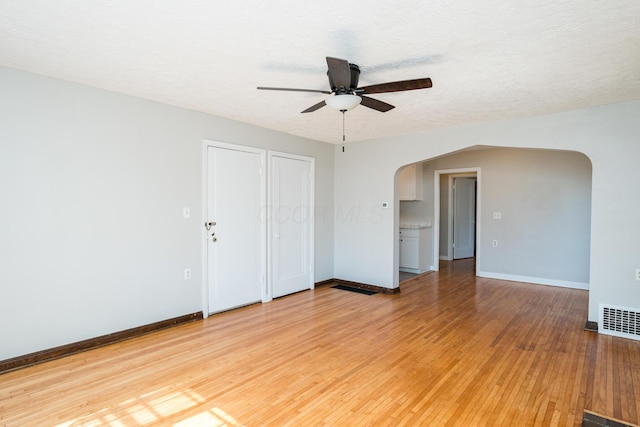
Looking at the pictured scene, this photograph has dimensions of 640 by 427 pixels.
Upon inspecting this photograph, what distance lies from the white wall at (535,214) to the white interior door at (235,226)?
14.2 feet

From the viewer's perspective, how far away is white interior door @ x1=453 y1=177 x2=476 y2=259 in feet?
27.5

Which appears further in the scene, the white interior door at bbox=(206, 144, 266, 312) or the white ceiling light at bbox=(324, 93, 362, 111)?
the white interior door at bbox=(206, 144, 266, 312)

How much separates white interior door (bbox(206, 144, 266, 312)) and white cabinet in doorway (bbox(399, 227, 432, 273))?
3346 millimetres

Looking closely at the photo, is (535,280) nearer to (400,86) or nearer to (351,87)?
(400,86)

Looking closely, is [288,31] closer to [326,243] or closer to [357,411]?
[357,411]

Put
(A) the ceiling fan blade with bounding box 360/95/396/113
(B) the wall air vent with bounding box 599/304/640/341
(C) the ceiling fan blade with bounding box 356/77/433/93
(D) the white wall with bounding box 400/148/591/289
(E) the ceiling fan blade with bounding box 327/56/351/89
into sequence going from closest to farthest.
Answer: (E) the ceiling fan blade with bounding box 327/56/351/89 → (C) the ceiling fan blade with bounding box 356/77/433/93 → (A) the ceiling fan blade with bounding box 360/95/396/113 → (B) the wall air vent with bounding box 599/304/640/341 → (D) the white wall with bounding box 400/148/591/289

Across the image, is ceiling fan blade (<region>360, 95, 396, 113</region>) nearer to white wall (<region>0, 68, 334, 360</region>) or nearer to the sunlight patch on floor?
white wall (<region>0, 68, 334, 360</region>)

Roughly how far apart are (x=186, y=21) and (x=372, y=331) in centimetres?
331

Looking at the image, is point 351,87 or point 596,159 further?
point 596,159

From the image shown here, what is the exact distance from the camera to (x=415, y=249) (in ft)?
22.4

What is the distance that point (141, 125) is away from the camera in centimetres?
353

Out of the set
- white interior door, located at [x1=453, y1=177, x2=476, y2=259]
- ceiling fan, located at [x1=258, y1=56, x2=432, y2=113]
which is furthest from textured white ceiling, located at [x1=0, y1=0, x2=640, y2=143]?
white interior door, located at [x1=453, y1=177, x2=476, y2=259]

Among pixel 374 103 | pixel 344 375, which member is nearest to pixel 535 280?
pixel 344 375

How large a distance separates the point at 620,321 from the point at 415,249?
3.50 metres
